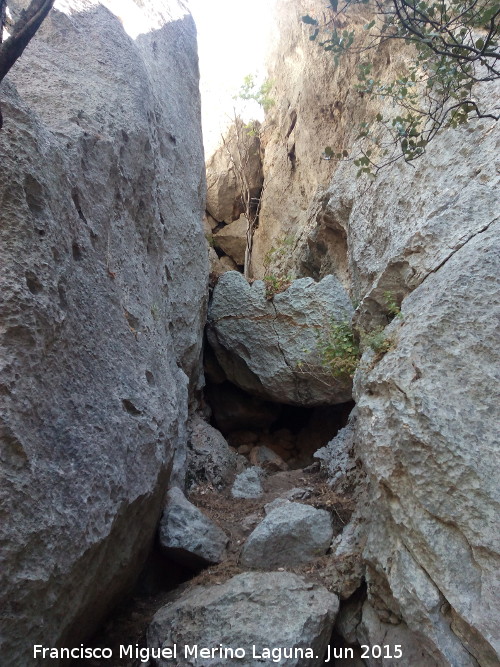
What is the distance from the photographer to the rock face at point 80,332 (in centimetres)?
300

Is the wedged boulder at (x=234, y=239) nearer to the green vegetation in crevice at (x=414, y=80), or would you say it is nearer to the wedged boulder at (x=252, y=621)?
the green vegetation in crevice at (x=414, y=80)

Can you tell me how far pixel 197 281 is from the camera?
7395 mm

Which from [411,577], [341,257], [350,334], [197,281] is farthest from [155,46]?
[411,577]

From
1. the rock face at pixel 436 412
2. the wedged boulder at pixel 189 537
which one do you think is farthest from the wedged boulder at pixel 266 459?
the wedged boulder at pixel 189 537

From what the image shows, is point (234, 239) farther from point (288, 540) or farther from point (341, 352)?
point (288, 540)

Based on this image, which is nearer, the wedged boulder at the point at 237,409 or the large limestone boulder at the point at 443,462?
the large limestone boulder at the point at 443,462

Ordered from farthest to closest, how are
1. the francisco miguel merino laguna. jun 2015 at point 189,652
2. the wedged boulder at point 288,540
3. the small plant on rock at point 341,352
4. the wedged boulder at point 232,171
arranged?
the wedged boulder at point 232,171 < the small plant on rock at point 341,352 < the wedged boulder at point 288,540 < the francisco miguel merino laguna. jun 2015 at point 189,652

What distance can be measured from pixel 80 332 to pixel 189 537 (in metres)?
2.25

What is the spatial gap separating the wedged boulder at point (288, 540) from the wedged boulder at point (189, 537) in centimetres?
30

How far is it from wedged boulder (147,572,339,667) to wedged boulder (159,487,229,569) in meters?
0.44

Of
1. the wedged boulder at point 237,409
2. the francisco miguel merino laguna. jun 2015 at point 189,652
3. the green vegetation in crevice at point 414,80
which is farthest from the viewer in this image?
the wedged boulder at point 237,409

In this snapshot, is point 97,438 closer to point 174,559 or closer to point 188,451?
point 174,559

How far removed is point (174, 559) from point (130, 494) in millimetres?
1396

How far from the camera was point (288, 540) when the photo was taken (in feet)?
15.8
